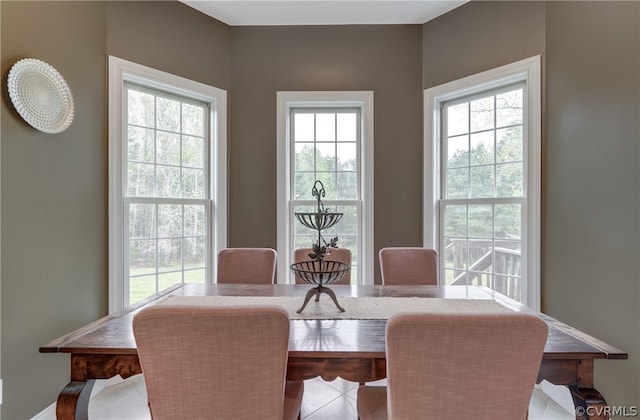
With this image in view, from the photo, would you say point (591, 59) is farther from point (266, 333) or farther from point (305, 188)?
point (266, 333)

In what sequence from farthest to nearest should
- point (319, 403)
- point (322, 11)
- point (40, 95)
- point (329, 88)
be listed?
point (329, 88) < point (322, 11) < point (319, 403) < point (40, 95)

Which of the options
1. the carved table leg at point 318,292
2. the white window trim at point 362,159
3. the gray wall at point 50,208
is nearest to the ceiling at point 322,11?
the white window trim at point 362,159

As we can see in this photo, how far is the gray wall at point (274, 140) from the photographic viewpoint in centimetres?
165

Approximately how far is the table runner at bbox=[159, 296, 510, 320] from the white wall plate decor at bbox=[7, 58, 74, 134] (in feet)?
4.14

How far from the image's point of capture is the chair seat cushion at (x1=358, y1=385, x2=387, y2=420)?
1.18m

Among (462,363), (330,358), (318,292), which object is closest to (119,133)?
(318,292)

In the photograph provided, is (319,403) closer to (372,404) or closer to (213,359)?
(372,404)

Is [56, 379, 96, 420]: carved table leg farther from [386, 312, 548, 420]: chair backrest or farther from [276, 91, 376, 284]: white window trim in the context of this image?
[276, 91, 376, 284]: white window trim

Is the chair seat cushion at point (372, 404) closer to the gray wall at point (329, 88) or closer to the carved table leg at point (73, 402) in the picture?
the carved table leg at point (73, 402)

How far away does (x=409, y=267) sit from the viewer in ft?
6.76

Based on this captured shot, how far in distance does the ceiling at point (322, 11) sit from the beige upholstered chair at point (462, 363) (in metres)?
2.60

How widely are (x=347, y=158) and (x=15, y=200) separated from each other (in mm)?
2283

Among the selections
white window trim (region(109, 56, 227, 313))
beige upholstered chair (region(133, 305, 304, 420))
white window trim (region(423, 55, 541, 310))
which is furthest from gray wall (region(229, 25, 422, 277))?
beige upholstered chair (region(133, 305, 304, 420))

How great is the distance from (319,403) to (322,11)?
9.81 ft
